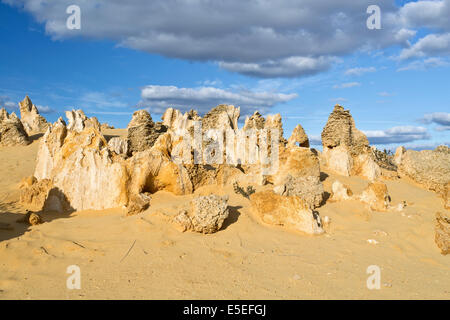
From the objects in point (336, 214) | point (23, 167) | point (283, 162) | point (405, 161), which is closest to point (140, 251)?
point (336, 214)

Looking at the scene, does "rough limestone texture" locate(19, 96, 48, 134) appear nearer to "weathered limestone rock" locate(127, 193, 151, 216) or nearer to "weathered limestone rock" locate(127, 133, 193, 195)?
"weathered limestone rock" locate(127, 133, 193, 195)

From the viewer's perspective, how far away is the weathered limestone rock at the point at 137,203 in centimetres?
624

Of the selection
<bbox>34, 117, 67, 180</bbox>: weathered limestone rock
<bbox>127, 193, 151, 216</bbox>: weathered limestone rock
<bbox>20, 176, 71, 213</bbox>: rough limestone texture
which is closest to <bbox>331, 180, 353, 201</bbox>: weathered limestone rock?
<bbox>127, 193, 151, 216</bbox>: weathered limestone rock

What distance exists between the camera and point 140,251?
4625mm

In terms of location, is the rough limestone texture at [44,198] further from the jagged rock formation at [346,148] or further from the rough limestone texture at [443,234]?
the jagged rock formation at [346,148]

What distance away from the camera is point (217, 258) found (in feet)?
14.7

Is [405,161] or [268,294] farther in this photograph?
[405,161]

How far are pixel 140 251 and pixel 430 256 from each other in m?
4.84

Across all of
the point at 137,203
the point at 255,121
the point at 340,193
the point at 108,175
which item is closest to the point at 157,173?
the point at 108,175

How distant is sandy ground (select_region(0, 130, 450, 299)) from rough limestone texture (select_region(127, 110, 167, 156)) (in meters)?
4.37

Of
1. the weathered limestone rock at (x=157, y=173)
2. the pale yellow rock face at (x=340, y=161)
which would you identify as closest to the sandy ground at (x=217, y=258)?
the weathered limestone rock at (x=157, y=173)
